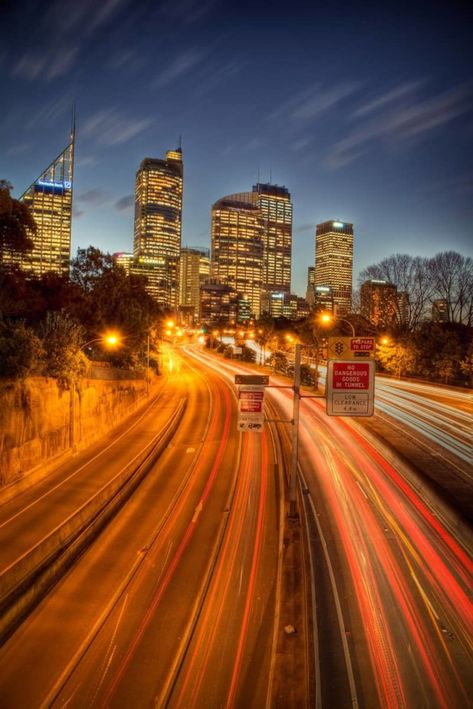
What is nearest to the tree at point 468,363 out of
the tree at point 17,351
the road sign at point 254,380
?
the road sign at point 254,380

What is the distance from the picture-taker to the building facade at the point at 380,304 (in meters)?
64.8

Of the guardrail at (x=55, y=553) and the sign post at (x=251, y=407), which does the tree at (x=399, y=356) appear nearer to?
the guardrail at (x=55, y=553)

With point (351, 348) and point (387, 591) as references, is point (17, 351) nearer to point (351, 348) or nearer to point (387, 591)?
point (351, 348)

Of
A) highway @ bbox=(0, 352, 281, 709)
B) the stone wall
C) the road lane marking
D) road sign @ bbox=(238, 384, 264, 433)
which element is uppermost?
road sign @ bbox=(238, 384, 264, 433)

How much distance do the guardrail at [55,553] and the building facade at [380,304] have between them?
48.1 meters

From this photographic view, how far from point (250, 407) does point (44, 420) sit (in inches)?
618

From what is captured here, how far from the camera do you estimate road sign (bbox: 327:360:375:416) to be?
17.1 metres

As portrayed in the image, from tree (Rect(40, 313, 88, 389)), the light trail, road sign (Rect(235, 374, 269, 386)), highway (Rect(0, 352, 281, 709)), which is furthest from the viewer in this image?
tree (Rect(40, 313, 88, 389))

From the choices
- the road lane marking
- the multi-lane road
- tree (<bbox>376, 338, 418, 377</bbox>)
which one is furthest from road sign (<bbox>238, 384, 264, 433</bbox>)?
tree (<bbox>376, 338, 418, 377</bbox>)

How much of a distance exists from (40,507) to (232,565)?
10146 millimetres

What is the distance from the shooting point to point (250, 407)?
19.2 metres

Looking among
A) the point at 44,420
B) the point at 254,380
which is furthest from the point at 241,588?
the point at 44,420

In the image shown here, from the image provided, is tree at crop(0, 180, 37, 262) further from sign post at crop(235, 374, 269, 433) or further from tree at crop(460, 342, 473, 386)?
tree at crop(460, 342, 473, 386)

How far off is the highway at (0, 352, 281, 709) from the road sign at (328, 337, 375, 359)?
7384 mm
